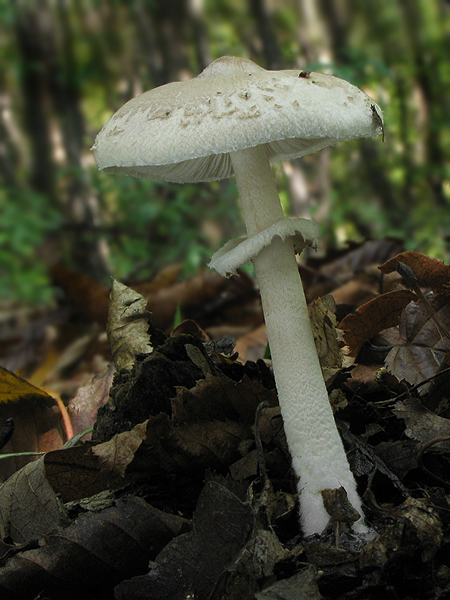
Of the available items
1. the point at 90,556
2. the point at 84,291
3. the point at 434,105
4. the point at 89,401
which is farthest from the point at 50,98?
the point at 90,556

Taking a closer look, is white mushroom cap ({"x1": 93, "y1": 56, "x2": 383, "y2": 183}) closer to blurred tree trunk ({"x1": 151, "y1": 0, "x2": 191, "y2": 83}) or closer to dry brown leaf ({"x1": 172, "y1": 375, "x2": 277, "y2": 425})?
dry brown leaf ({"x1": 172, "y1": 375, "x2": 277, "y2": 425})

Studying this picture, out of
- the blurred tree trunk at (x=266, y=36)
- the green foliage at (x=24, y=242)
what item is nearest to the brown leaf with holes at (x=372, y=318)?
the blurred tree trunk at (x=266, y=36)

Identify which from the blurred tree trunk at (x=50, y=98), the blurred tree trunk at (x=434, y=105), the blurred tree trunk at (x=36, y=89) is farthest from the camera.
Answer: the blurred tree trunk at (x=36, y=89)

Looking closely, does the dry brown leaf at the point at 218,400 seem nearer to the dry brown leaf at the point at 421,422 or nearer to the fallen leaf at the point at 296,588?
the dry brown leaf at the point at 421,422

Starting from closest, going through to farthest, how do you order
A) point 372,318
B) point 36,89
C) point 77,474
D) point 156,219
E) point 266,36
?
point 77,474
point 372,318
point 266,36
point 156,219
point 36,89

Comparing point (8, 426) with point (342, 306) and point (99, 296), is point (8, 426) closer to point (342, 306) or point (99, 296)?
point (342, 306)

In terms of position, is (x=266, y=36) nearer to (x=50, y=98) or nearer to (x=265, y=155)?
(x=265, y=155)
